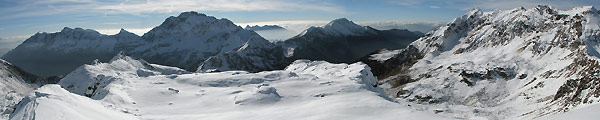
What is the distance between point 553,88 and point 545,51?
3473 centimetres

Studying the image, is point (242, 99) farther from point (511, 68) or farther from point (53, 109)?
point (511, 68)

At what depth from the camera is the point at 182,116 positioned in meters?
52.1

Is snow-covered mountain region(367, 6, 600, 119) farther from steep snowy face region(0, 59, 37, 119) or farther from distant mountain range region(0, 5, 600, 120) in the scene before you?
steep snowy face region(0, 59, 37, 119)

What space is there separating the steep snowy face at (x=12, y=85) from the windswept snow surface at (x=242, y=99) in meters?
93.2

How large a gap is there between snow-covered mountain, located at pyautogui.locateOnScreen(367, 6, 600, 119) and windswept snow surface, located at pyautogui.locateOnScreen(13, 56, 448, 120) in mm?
39943

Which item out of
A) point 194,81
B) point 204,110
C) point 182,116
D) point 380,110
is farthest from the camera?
point 194,81

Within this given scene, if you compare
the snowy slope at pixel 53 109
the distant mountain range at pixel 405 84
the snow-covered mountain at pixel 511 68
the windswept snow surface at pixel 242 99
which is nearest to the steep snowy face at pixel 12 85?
the distant mountain range at pixel 405 84

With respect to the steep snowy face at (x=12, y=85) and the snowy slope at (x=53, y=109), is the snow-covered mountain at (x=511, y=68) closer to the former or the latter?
the snowy slope at (x=53, y=109)

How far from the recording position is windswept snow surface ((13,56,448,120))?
1751 inches

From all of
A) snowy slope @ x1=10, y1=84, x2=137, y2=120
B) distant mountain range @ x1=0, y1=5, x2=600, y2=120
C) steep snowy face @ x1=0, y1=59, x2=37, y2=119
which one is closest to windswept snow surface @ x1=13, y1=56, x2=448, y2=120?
snowy slope @ x1=10, y1=84, x2=137, y2=120

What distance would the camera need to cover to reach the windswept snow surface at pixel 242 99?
44469 millimetres

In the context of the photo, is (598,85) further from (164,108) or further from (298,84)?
(164,108)

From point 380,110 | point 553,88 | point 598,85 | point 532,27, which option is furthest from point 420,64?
point 380,110

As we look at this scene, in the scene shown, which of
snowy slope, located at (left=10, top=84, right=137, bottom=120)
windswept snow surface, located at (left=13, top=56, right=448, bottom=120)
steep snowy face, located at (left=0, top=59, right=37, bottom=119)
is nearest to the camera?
snowy slope, located at (left=10, top=84, right=137, bottom=120)
